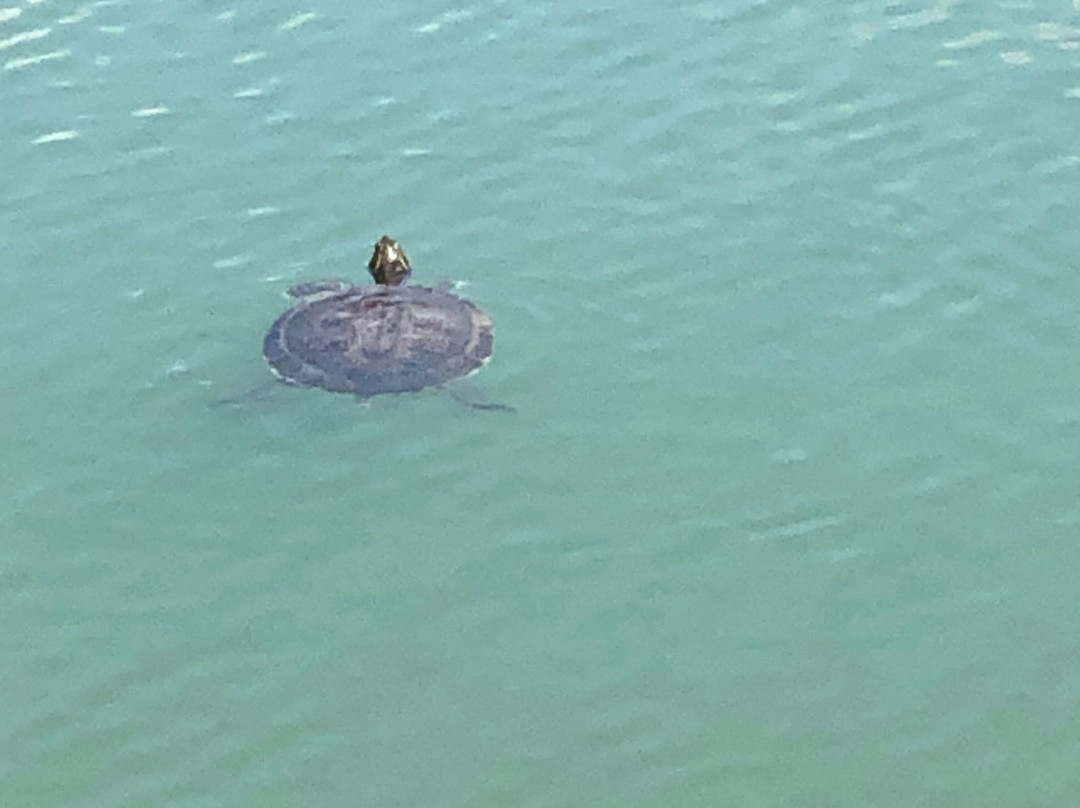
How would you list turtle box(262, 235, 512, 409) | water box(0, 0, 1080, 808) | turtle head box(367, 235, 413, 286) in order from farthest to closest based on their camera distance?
turtle head box(367, 235, 413, 286) → turtle box(262, 235, 512, 409) → water box(0, 0, 1080, 808)

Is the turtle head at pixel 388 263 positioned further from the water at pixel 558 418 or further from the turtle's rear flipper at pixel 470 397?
the turtle's rear flipper at pixel 470 397

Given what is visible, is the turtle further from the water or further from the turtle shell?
the water

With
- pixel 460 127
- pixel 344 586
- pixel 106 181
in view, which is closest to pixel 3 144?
pixel 106 181

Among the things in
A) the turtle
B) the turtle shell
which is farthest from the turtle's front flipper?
the turtle shell

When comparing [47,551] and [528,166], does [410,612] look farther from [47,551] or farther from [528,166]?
[528,166]

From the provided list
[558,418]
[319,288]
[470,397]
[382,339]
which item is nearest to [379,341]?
[382,339]
